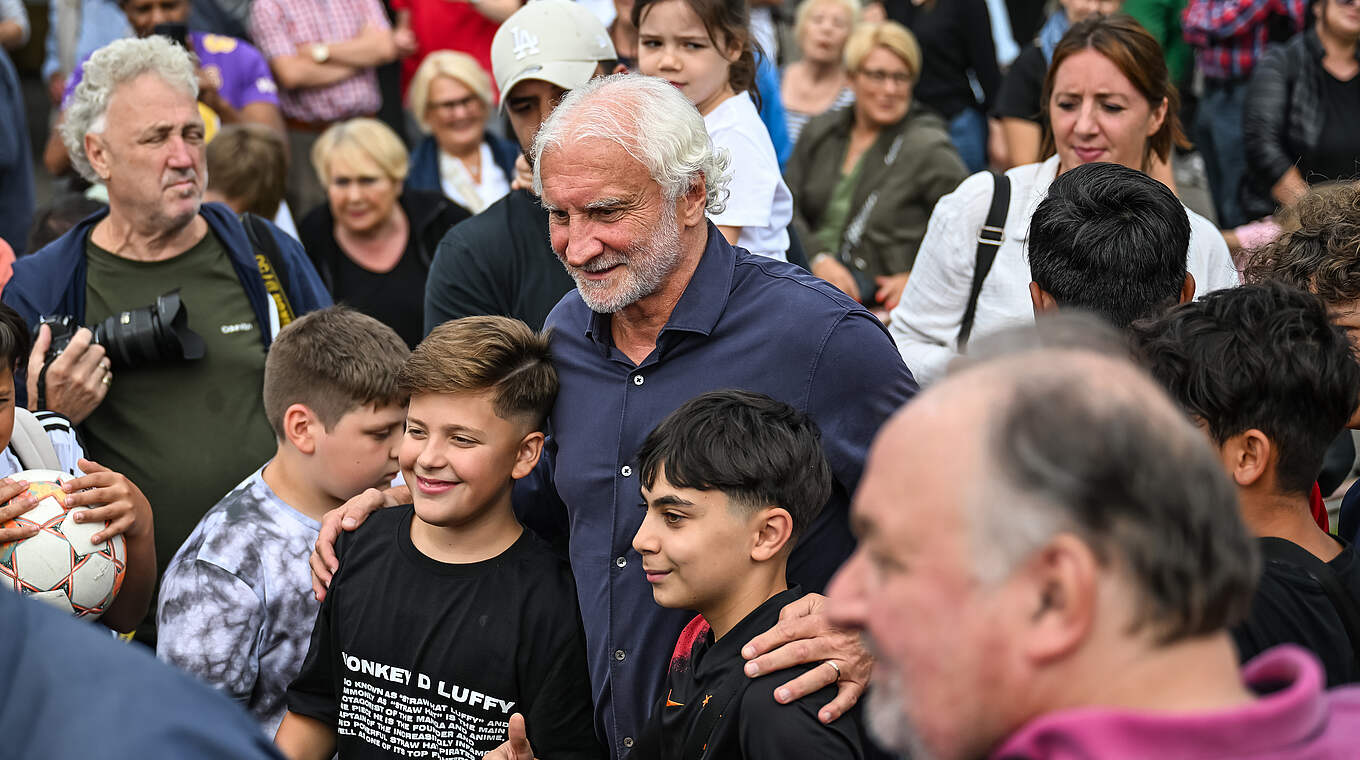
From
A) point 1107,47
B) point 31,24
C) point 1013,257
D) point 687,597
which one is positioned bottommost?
point 31,24

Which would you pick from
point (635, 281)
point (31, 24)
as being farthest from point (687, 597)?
point (31, 24)

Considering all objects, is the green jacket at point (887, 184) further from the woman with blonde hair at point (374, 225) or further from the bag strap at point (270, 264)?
the bag strap at point (270, 264)

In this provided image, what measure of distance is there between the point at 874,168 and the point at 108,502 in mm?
3979

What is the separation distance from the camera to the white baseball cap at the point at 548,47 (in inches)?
155

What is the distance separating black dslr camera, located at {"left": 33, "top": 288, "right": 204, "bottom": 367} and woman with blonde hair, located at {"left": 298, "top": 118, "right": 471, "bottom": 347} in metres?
1.80

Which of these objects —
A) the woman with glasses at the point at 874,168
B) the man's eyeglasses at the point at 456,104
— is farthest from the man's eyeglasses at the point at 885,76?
the man's eyeglasses at the point at 456,104

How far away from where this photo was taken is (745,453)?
262cm

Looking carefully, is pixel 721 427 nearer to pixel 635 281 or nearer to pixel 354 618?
pixel 635 281

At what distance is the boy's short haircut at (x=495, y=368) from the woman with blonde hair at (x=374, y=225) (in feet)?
9.14

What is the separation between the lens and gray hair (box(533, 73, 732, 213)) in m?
2.90

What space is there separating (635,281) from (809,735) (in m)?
1.05

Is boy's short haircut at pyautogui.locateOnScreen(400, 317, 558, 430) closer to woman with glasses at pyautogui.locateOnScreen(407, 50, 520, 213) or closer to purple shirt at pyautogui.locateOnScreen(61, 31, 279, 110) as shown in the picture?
woman with glasses at pyautogui.locateOnScreen(407, 50, 520, 213)

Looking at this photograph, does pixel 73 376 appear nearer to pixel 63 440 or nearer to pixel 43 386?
pixel 43 386

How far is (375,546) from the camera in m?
3.14
